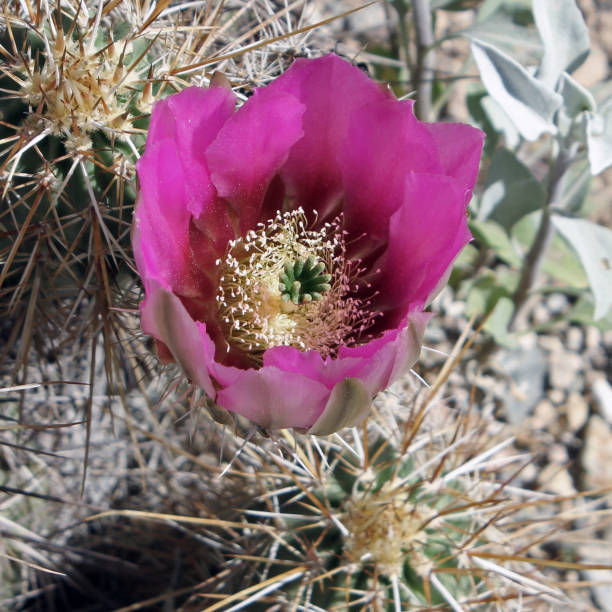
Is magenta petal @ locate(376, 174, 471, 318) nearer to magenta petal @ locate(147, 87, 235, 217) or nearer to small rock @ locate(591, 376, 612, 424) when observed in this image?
magenta petal @ locate(147, 87, 235, 217)

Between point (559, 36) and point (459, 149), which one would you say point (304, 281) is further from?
point (559, 36)

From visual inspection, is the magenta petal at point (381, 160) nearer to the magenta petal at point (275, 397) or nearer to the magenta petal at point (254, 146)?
the magenta petal at point (254, 146)

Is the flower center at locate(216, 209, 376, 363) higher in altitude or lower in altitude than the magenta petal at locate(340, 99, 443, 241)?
lower

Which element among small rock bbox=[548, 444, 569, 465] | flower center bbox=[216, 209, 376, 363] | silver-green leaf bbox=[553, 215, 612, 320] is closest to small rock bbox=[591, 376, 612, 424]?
small rock bbox=[548, 444, 569, 465]

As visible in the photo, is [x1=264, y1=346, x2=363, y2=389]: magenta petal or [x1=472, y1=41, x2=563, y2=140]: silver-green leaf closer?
[x1=264, y1=346, x2=363, y2=389]: magenta petal

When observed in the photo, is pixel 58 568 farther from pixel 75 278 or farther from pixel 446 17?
pixel 446 17

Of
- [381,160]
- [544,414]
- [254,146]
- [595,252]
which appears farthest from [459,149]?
[544,414]

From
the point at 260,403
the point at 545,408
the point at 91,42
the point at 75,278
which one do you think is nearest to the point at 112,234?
the point at 75,278
